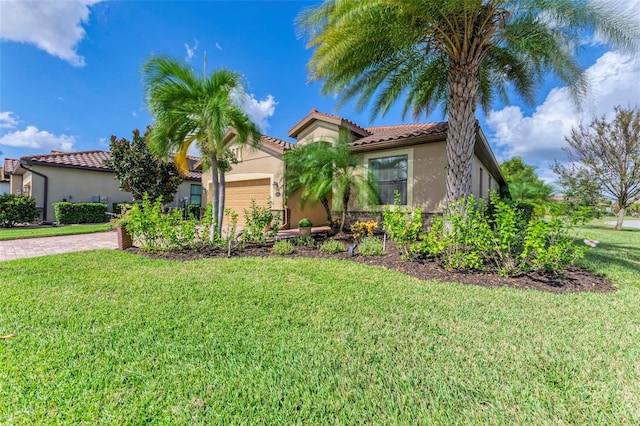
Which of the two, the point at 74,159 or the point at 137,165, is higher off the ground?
the point at 74,159

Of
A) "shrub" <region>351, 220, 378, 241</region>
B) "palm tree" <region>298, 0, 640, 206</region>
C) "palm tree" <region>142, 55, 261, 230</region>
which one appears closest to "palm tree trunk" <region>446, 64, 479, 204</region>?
"palm tree" <region>298, 0, 640, 206</region>

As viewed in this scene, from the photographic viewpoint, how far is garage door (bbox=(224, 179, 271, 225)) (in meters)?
14.3

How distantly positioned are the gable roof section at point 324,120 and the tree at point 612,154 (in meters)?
18.5

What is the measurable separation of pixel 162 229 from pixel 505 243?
27.8ft

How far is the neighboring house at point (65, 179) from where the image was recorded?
16.2 meters

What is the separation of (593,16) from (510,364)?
794 cm

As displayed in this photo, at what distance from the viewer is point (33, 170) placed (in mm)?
15789

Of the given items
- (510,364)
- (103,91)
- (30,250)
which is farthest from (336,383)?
(103,91)

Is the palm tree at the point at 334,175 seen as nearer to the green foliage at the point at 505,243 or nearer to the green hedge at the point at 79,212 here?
the green foliage at the point at 505,243

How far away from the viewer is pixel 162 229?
7562 mm

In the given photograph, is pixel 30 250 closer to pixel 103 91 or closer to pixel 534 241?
pixel 103 91

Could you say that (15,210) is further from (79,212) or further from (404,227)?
(404,227)

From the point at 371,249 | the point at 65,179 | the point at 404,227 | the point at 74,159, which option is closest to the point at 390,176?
the point at 371,249

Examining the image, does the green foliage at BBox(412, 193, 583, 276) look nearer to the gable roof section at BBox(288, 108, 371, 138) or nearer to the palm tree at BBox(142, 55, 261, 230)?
the palm tree at BBox(142, 55, 261, 230)
